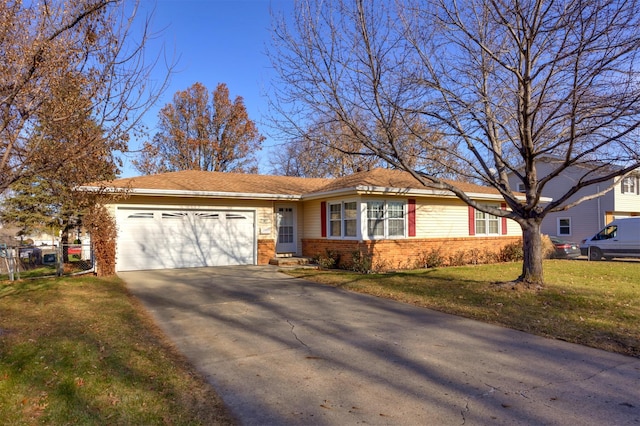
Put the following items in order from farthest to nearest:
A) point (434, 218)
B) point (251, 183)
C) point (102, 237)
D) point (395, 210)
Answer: point (251, 183)
point (434, 218)
point (395, 210)
point (102, 237)

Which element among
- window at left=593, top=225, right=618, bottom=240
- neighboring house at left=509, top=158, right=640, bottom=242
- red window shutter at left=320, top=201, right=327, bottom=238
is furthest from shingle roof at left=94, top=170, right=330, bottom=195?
neighboring house at left=509, top=158, right=640, bottom=242

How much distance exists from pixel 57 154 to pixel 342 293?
711cm

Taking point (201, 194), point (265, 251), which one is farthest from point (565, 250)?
point (201, 194)

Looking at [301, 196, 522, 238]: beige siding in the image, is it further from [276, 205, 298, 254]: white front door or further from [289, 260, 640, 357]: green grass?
[289, 260, 640, 357]: green grass

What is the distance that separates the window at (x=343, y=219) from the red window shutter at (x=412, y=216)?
232cm

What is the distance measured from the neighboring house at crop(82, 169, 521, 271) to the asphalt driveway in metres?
6.32

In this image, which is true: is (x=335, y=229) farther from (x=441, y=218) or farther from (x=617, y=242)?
(x=617, y=242)

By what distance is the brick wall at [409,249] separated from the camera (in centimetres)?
1541

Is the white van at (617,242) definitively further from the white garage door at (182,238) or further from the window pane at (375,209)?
the white garage door at (182,238)

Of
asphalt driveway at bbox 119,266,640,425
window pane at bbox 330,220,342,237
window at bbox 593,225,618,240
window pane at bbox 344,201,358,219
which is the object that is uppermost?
window pane at bbox 344,201,358,219

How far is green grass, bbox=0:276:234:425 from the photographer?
399 cm

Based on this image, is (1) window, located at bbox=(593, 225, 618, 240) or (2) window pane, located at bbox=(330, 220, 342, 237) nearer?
(2) window pane, located at bbox=(330, 220, 342, 237)

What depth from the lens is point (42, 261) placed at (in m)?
23.1

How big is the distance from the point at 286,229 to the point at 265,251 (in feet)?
4.71
